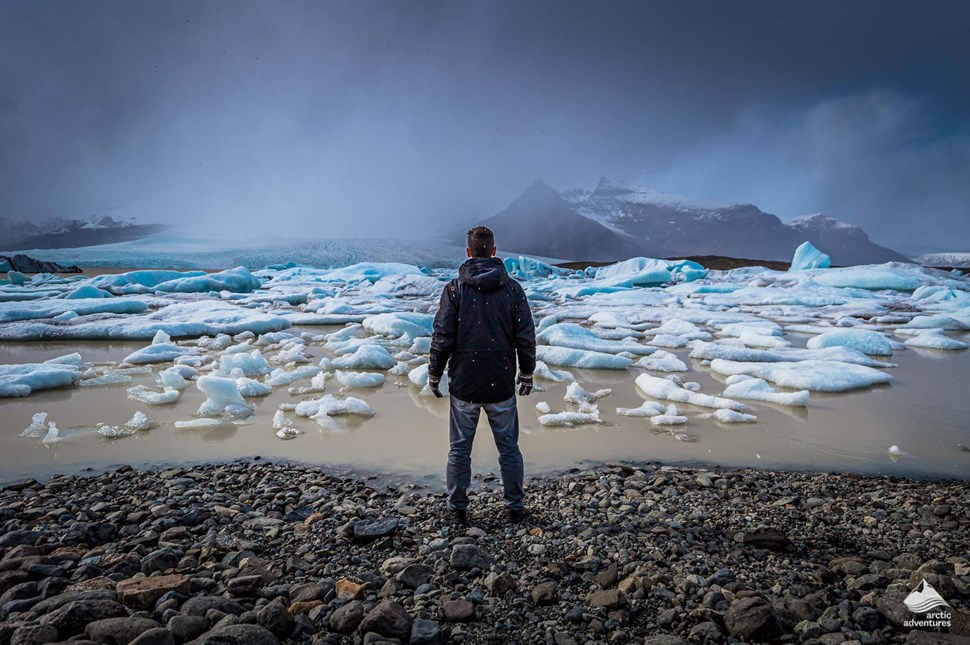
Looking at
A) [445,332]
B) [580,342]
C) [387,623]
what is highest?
[445,332]

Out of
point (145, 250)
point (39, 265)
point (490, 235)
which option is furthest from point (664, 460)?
point (145, 250)

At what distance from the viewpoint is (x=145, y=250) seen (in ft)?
194

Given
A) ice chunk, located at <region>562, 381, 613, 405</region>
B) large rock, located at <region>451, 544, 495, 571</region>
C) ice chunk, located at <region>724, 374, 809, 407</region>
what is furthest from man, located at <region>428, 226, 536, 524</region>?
ice chunk, located at <region>724, 374, 809, 407</region>

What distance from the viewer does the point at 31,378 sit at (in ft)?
18.1

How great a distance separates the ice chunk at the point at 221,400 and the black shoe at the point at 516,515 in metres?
3.06

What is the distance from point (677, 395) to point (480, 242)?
3441 mm

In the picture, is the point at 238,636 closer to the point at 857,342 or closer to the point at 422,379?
the point at 422,379

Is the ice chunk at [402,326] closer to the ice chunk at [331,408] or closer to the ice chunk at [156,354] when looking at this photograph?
the ice chunk at [156,354]

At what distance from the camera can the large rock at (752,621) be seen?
166 centimetres

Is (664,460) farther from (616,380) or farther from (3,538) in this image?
(3,538)

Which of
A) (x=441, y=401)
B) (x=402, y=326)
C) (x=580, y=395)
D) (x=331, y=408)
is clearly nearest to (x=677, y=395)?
(x=580, y=395)

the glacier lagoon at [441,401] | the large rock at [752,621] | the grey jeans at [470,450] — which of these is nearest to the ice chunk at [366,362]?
the glacier lagoon at [441,401]

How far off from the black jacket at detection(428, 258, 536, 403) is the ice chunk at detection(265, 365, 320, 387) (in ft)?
12.4

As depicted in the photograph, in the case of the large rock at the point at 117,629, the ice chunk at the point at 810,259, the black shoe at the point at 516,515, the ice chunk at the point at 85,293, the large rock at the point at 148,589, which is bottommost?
the black shoe at the point at 516,515
